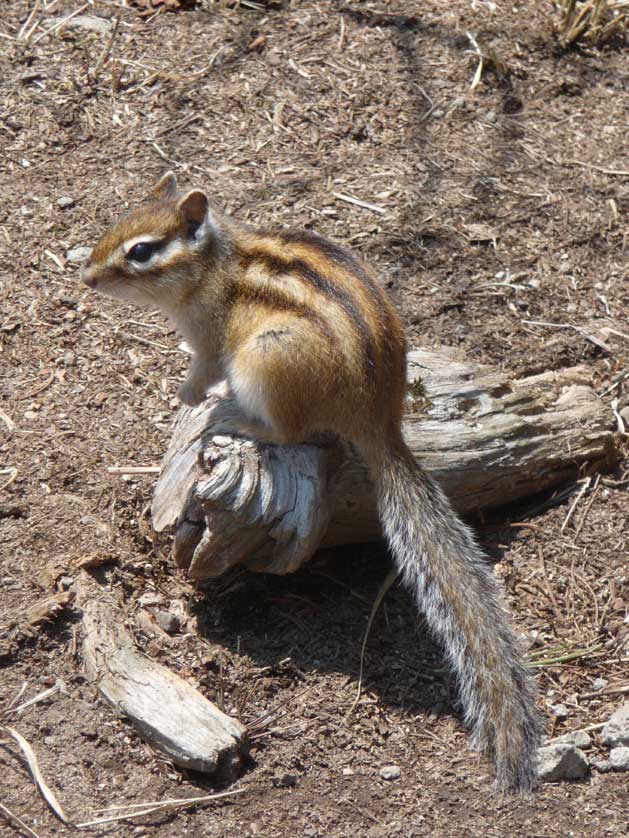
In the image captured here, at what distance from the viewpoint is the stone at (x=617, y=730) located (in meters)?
3.93

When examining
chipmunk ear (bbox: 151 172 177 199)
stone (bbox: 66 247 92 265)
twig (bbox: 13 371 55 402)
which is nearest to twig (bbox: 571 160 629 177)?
chipmunk ear (bbox: 151 172 177 199)

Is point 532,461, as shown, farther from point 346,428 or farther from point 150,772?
point 150,772

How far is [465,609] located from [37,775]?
5.53 feet

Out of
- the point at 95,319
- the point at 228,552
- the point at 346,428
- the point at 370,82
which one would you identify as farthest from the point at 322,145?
the point at 228,552

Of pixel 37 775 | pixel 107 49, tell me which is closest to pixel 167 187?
pixel 37 775

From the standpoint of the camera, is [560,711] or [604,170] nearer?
[560,711]

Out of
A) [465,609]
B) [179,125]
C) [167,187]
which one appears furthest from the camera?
[179,125]

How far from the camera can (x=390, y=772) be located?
12.9ft

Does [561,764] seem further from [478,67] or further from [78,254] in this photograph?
[478,67]

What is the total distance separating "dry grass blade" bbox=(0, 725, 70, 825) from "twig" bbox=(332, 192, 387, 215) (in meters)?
3.70

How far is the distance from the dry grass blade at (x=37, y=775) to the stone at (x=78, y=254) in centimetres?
294

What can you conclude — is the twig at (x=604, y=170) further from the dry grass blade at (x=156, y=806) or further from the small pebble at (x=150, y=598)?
the dry grass blade at (x=156, y=806)

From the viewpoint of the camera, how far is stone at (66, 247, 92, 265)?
19.8 feet

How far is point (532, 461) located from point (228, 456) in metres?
1.46
